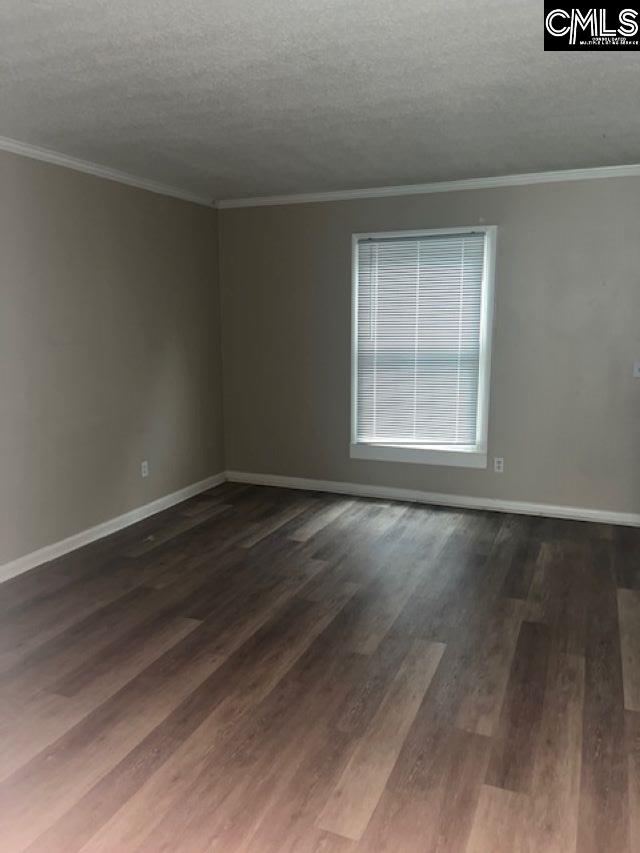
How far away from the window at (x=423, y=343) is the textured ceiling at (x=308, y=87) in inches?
31.8

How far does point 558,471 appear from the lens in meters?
4.75

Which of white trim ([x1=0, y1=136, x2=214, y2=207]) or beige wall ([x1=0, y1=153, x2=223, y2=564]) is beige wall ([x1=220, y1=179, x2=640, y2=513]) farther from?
white trim ([x1=0, y1=136, x2=214, y2=207])

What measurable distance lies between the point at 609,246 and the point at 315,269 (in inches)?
87.9

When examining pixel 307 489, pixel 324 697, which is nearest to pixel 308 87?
pixel 324 697

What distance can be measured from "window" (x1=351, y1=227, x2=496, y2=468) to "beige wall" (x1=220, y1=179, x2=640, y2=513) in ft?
0.31

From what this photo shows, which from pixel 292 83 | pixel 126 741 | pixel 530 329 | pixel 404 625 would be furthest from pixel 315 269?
pixel 126 741

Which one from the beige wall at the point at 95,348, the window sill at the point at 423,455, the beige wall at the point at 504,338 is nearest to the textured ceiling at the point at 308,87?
the beige wall at the point at 95,348

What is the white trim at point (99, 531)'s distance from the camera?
3.77 meters

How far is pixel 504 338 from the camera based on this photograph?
477 centimetres

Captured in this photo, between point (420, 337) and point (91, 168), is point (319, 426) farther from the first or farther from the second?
point (91, 168)

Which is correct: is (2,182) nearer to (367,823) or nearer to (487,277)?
(487,277)

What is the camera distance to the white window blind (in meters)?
4.85

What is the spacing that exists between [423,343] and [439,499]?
127 cm

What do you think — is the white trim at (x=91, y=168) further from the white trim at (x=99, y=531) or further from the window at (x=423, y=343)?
the white trim at (x=99, y=531)
